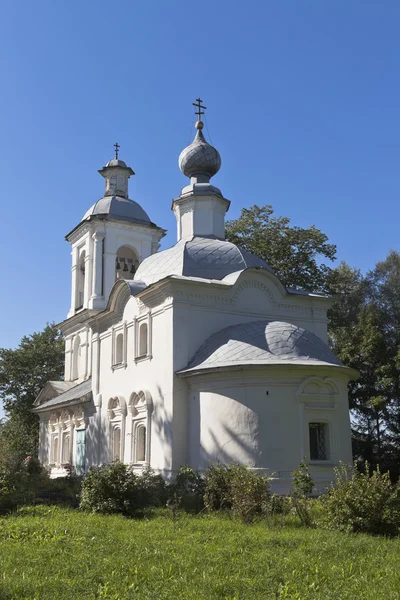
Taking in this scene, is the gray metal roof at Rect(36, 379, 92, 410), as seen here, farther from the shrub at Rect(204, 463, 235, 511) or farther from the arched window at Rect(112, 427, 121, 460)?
the shrub at Rect(204, 463, 235, 511)

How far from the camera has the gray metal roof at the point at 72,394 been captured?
70.4ft

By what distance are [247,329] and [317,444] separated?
10.8 ft

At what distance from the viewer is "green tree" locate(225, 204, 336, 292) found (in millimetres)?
25156

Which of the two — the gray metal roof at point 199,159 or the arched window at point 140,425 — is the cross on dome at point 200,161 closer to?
the gray metal roof at point 199,159

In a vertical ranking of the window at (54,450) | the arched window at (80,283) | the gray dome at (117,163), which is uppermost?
the gray dome at (117,163)

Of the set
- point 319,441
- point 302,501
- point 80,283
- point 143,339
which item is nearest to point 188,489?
point 319,441

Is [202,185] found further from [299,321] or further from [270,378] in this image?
[270,378]

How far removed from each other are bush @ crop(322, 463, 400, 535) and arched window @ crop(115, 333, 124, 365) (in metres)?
10.7

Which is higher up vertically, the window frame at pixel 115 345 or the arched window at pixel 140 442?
the window frame at pixel 115 345

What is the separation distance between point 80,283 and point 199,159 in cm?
940

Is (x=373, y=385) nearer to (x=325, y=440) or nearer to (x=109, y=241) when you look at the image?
(x=325, y=440)

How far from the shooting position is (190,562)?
6.96 metres

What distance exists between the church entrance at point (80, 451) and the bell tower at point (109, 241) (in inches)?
237

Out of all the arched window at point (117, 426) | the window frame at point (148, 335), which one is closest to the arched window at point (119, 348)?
the arched window at point (117, 426)
